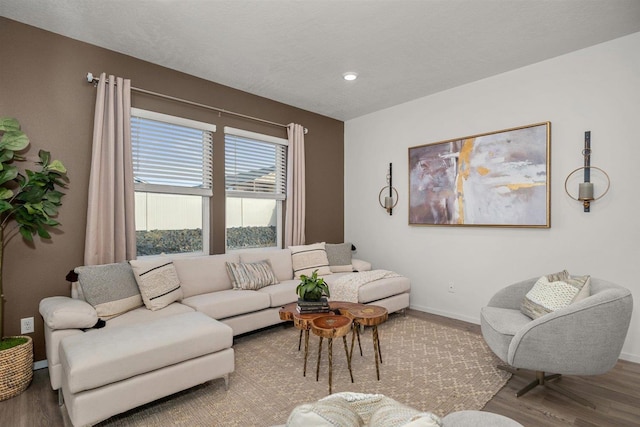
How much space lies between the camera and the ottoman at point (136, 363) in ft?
6.18

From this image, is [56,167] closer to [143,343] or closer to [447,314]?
[143,343]

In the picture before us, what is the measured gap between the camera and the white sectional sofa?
1916mm

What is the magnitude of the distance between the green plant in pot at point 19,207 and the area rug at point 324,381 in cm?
87

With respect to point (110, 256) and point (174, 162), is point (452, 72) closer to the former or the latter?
point (174, 162)

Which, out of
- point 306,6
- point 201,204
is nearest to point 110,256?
point 201,204

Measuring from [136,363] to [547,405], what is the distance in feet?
8.74

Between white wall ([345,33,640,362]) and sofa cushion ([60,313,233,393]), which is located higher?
white wall ([345,33,640,362])

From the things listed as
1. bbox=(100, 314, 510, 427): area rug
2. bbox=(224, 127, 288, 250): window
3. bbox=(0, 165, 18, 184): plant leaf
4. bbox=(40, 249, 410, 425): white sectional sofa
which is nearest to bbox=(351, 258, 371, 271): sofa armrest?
bbox=(224, 127, 288, 250): window

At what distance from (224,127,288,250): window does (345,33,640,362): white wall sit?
4.43 ft

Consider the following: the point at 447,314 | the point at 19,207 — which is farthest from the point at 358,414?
the point at 447,314

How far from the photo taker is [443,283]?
4.25 m

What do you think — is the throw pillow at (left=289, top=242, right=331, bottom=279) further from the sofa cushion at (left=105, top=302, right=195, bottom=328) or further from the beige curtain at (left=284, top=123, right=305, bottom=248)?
the sofa cushion at (left=105, top=302, right=195, bottom=328)

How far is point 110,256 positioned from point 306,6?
2.74 metres

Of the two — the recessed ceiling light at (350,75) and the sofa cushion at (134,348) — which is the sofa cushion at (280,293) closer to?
the sofa cushion at (134,348)
